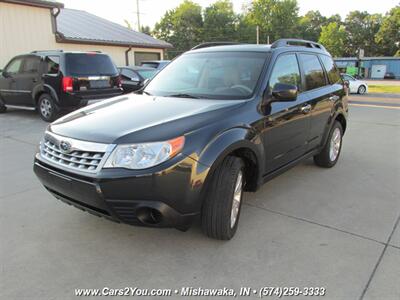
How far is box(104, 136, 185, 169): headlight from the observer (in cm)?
251

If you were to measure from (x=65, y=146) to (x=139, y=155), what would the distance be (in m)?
0.70

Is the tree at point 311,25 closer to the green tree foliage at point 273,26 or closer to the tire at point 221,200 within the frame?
the green tree foliage at point 273,26

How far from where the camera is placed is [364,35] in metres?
80.1

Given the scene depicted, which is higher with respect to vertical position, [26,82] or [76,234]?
[26,82]

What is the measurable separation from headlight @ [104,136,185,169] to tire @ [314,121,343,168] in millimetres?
3128

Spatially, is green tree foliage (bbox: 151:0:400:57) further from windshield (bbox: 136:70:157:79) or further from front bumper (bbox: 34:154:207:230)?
front bumper (bbox: 34:154:207:230)

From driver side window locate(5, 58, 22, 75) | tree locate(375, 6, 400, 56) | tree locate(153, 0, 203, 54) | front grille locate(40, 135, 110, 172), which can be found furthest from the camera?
tree locate(375, 6, 400, 56)

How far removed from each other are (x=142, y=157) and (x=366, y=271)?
1.86 m

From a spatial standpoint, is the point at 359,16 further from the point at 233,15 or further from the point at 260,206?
the point at 260,206

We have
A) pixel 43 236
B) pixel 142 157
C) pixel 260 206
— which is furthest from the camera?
pixel 260 206

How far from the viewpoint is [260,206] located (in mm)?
3865

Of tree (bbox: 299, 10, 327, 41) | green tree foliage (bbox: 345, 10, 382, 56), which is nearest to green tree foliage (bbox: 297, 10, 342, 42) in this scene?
tree (bbox: 299, 10, 327, 41)

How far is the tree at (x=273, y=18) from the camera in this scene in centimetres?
7231

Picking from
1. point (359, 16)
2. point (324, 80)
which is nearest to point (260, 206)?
point (324, 80)
